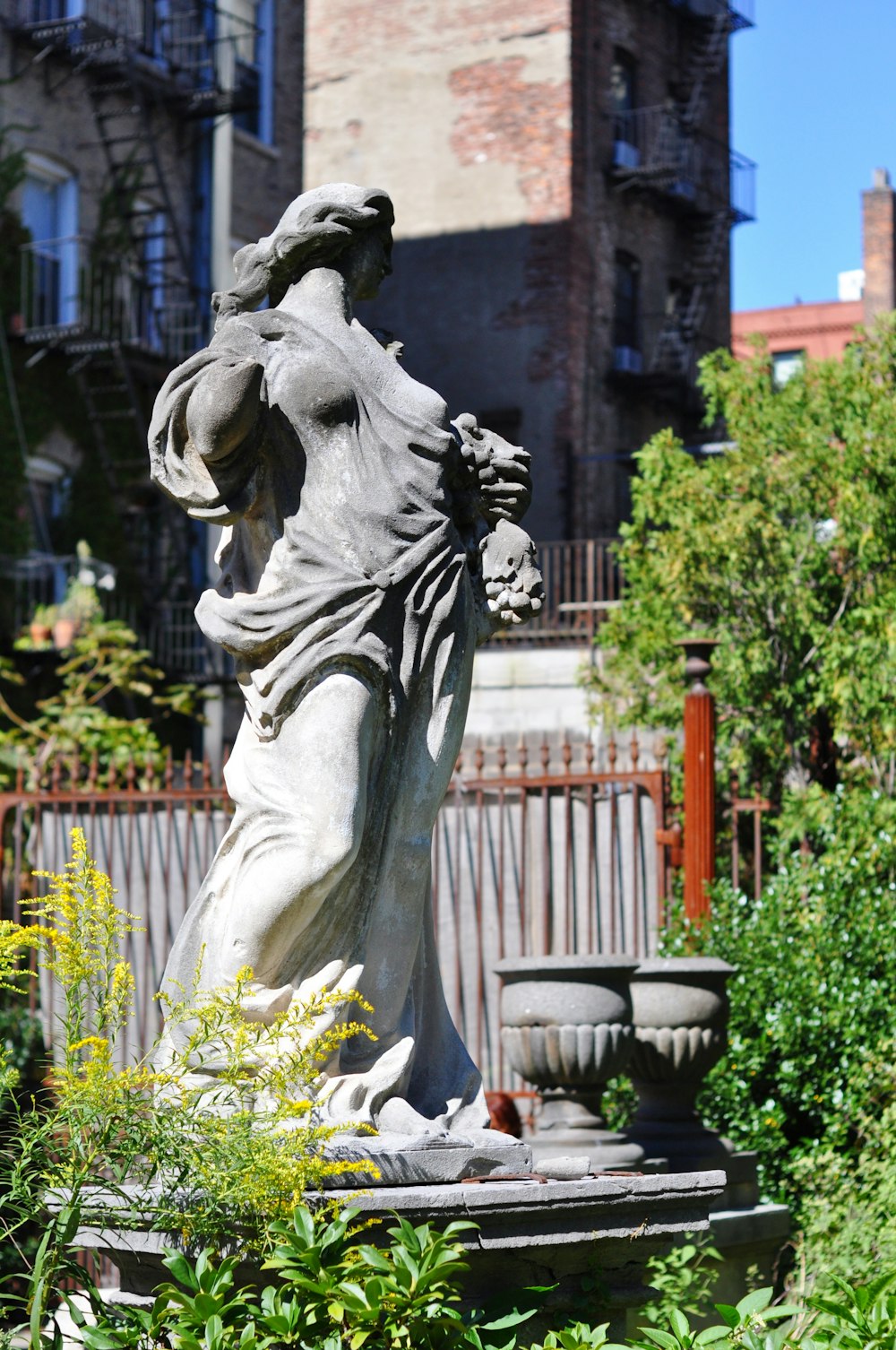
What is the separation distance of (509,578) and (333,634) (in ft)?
2.01

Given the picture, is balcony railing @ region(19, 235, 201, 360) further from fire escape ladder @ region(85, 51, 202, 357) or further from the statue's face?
the statue's face

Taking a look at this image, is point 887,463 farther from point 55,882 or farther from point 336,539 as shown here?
point 55,882

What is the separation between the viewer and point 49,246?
68.0 ft

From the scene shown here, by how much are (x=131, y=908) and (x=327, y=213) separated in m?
7.06

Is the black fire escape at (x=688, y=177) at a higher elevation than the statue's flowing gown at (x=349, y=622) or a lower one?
higher

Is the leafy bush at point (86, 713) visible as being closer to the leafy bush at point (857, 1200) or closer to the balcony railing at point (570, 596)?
the balcony railing at point (570, 596)

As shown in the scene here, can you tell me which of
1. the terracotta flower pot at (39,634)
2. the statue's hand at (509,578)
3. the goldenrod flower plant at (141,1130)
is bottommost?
the goldenrod flower plant at (141,1130)

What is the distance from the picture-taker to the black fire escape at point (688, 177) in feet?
93.3

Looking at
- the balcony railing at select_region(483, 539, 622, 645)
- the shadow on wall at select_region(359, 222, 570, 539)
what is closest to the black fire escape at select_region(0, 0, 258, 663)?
the balcony railing at select_region(483, 539, 622, 645)

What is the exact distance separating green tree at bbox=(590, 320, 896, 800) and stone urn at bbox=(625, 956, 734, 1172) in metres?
4.27

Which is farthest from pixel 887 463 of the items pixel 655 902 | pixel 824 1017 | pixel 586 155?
pixel 586 155

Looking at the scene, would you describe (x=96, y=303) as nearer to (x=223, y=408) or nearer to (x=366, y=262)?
(x=366, y=262)

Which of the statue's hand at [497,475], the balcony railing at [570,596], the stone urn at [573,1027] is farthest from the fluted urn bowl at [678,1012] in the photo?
the balcony railing at [570,596]

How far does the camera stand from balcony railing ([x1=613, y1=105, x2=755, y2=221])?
92.7 ft
